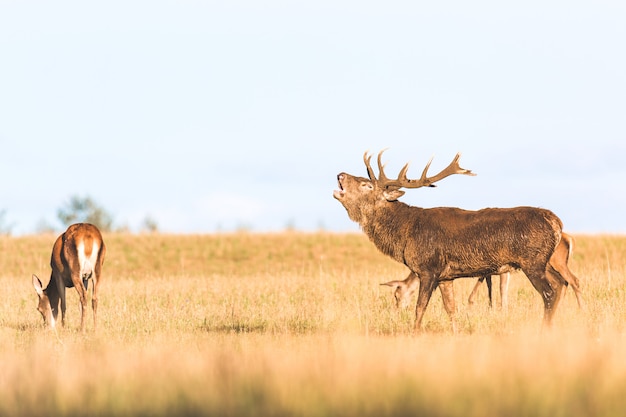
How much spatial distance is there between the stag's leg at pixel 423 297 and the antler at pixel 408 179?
1.57m

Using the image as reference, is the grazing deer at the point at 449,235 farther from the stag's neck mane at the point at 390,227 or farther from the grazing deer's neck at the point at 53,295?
the grazing deer's neck at the point at 53,295

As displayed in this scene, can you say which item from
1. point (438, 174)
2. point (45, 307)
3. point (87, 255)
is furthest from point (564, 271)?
point (45, 307)

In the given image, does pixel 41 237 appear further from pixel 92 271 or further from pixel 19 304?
pixel 92 271

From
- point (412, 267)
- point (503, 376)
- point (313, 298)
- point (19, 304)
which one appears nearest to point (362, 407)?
point (503, 376)

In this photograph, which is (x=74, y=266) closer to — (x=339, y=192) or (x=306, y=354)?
(x=339, y=192)

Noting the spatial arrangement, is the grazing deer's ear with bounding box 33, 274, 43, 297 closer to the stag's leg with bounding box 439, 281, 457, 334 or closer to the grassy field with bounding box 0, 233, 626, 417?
the grassy field with bounding box 0, 233, 626, 417

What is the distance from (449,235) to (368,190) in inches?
58.2

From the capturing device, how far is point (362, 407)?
5645 mm

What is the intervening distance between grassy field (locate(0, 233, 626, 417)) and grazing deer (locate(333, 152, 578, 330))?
2.35 ft

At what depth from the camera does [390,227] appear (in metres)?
12.9

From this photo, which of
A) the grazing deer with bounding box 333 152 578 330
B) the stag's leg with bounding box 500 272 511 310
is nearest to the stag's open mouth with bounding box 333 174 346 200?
the grazing deer with bounding box 333 152 578 330

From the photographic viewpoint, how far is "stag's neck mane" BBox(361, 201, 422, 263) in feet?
42.1

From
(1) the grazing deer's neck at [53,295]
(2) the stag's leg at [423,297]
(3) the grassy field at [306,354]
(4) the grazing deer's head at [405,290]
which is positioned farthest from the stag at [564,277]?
(1) the grazing deer's neck at [53,295]

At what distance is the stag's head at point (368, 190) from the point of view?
43.0 ft
